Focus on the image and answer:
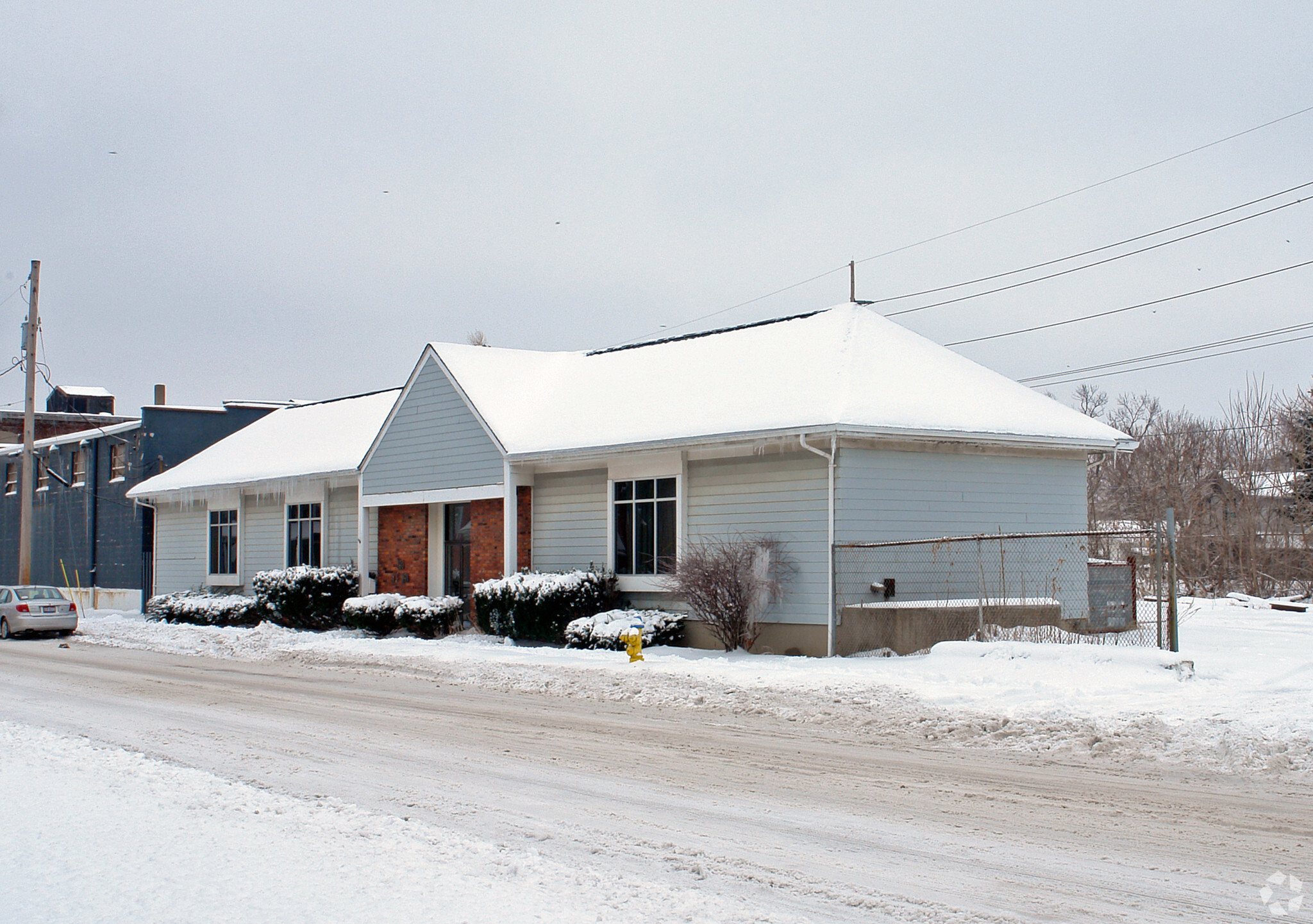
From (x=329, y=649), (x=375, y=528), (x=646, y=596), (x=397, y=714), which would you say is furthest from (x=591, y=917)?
Answer: (x=375, y=528)

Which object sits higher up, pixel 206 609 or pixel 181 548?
pixel 181 548

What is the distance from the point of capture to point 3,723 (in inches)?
489

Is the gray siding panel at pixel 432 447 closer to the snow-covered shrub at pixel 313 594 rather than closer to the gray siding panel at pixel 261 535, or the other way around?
the snow-covered shrub at pixel 313 594

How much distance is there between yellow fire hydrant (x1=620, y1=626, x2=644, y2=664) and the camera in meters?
17.5

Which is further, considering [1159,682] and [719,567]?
[719,567]

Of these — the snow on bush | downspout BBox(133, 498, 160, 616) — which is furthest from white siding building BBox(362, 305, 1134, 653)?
downspout BBox(133, 498, 160, 616)

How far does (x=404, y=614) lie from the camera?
24047 millimetres

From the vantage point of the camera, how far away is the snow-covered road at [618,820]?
600cm

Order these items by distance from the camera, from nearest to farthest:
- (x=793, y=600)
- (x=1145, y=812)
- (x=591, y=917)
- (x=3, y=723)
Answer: (x=591, y=917) → (x=1145, y=812) → (x=3, y=723) → (x=793, y=600)

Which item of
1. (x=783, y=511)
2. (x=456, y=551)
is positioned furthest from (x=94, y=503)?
(x=783, y=511)

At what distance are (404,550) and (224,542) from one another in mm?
9600

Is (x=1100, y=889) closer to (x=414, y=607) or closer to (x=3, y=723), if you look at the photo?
(x=3, y=723)

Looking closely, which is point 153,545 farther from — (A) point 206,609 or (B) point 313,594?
(B) point 313,594

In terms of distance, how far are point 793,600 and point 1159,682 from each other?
6246mm
